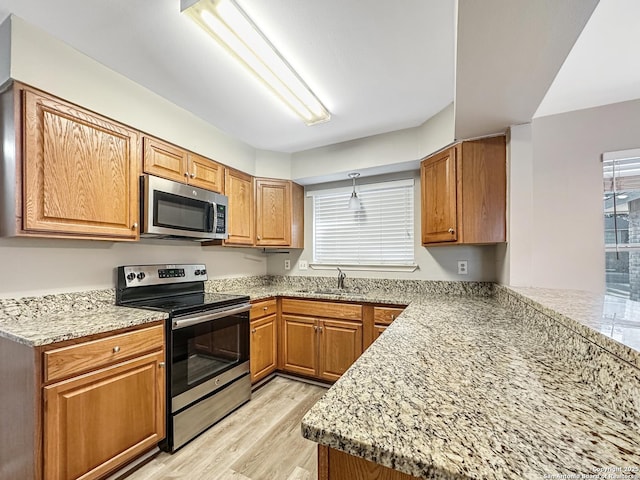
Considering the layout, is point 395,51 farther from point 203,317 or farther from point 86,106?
point 203,317

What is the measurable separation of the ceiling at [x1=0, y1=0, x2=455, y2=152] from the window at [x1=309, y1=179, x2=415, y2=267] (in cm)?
86

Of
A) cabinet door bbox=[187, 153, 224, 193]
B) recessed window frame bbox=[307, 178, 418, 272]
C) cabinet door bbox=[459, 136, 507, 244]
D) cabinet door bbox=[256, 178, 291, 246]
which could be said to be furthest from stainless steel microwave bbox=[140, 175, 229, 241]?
cabinet door bbox=[459, 136, 507, 244]

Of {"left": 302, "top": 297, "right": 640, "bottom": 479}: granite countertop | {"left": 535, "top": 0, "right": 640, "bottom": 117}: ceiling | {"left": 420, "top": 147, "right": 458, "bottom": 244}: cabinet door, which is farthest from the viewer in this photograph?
{"left": 420, "top": 147, "right": 458, "bottom": 244}: cabinet door

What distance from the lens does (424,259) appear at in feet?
9.14

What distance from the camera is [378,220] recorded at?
10.00 ft

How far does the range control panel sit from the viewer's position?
6.64 ft

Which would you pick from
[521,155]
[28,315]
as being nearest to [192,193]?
[28,315]

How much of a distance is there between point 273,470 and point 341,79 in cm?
239

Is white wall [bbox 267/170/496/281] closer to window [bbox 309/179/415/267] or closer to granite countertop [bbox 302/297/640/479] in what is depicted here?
window [bbox 309/179/415/267]

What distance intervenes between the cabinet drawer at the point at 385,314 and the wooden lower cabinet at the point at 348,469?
1.79m

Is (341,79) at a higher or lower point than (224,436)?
higher

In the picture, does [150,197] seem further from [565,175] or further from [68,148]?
[565,175]

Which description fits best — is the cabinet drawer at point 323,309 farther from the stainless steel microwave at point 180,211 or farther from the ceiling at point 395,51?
the ceiling at point 395,51

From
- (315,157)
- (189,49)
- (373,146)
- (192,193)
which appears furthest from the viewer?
(315,157)
